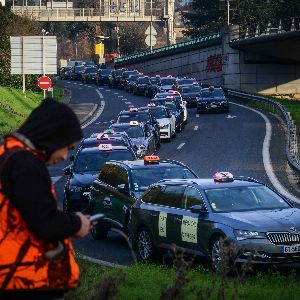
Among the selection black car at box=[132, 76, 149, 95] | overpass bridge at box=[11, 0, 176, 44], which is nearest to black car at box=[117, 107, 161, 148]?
black car at box=[132, 76, 149, 95]

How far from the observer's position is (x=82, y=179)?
24.6 meters

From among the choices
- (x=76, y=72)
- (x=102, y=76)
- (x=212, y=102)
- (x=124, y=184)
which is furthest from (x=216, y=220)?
(x=76, y=72)

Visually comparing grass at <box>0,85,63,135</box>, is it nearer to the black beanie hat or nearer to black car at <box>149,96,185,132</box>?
black car at <box>149,96,185,132</box>

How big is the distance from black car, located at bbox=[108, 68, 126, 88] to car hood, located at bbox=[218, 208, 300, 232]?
81.6 metres

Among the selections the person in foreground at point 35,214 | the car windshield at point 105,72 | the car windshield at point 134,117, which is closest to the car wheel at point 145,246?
the person in foreground at point 35,214

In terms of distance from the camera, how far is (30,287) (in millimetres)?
5844

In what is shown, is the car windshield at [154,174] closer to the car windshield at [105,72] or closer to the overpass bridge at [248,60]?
the overpass bridge at [248,60]

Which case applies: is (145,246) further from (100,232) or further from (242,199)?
(100,232)

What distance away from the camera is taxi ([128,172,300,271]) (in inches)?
595

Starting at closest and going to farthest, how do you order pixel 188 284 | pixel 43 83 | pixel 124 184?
pixel 188 284 → pixel 124 184 → pixel 43 83

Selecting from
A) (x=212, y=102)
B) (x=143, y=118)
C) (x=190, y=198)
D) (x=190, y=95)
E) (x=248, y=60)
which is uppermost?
(x=248, y=60)

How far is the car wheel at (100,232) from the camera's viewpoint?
20.7m

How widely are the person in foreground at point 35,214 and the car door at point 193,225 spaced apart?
9.76m

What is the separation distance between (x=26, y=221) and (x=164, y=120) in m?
43.4
